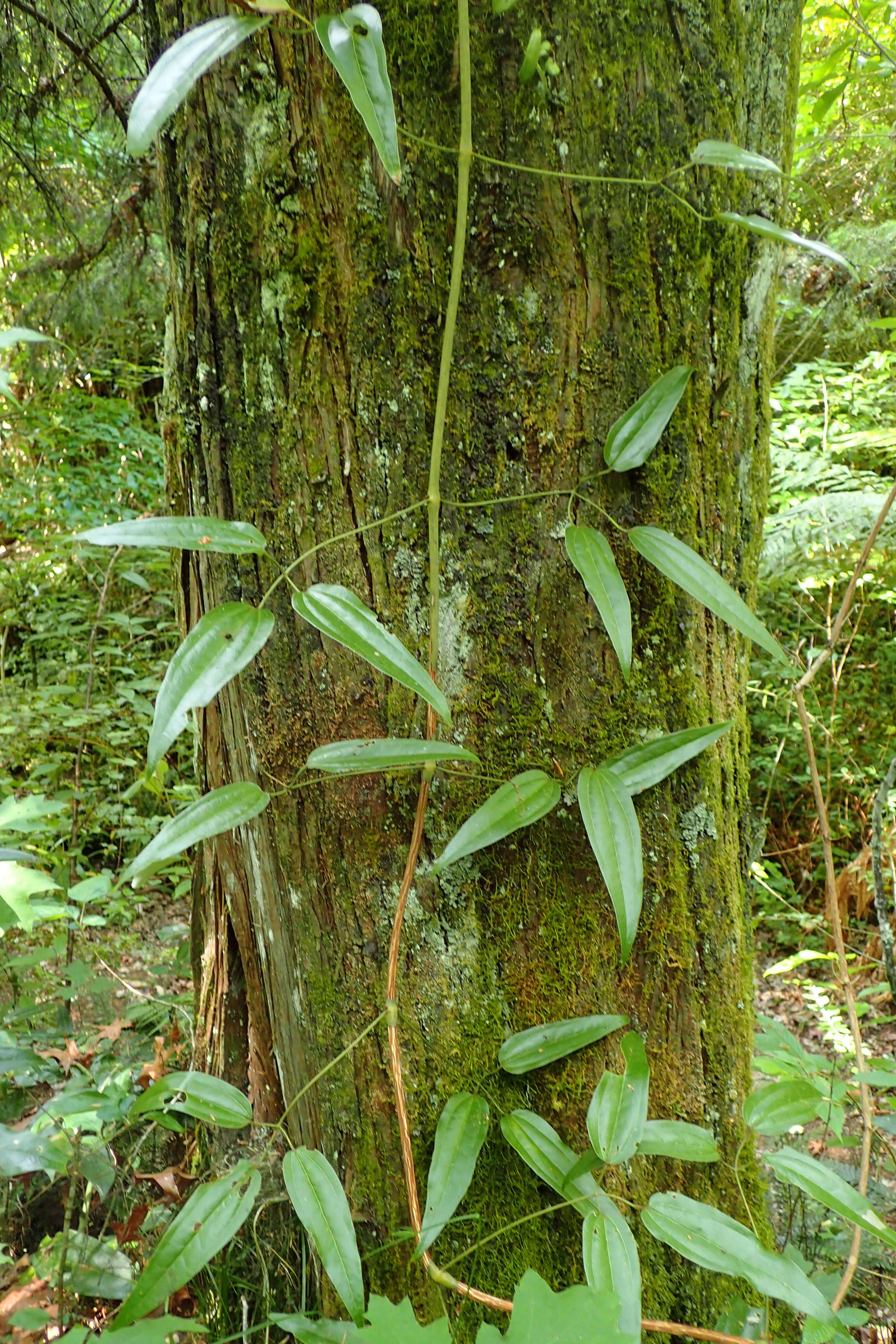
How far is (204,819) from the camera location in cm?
76

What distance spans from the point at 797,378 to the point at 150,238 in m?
3.52

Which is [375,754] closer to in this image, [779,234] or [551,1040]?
[551,1040]

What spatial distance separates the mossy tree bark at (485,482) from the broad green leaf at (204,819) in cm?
10

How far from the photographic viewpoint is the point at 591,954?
0.89m

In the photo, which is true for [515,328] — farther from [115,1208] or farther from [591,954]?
[115,1208]

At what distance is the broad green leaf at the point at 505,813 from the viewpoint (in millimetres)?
800

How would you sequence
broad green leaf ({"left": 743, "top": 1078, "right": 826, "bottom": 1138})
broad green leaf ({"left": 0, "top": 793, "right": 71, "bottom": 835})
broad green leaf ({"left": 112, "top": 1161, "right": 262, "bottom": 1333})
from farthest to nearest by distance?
broad green leaf ({"left": 0, "top": 793, "right": 71, "bottom": 835}), broad green leaf ({"left": 743, "top": 1078, "right": 826, "bottom": 1138}), broad green leaf ({"left": 112, "top": 1161, "right": 262, "bottom": 1333})

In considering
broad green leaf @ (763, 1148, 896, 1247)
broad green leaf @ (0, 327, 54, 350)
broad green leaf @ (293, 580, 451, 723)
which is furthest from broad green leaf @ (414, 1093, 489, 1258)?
broad green leaf @ (0, 327, 54, 350)

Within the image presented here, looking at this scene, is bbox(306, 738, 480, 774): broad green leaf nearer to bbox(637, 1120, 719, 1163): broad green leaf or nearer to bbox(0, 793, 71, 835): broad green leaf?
bbox(637, 1120, 719, 1163): broad green leaf

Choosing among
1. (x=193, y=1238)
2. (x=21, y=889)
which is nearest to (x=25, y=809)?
(x=21, y=889)

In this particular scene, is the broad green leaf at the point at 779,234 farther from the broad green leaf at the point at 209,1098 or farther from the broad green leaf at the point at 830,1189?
the broad green leaf at the point at 209,1098

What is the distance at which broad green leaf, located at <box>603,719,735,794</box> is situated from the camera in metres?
0.85

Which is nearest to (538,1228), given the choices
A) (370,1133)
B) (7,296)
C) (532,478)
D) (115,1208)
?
(370,1133)

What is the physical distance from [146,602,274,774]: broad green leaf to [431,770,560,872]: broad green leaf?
26 cm
